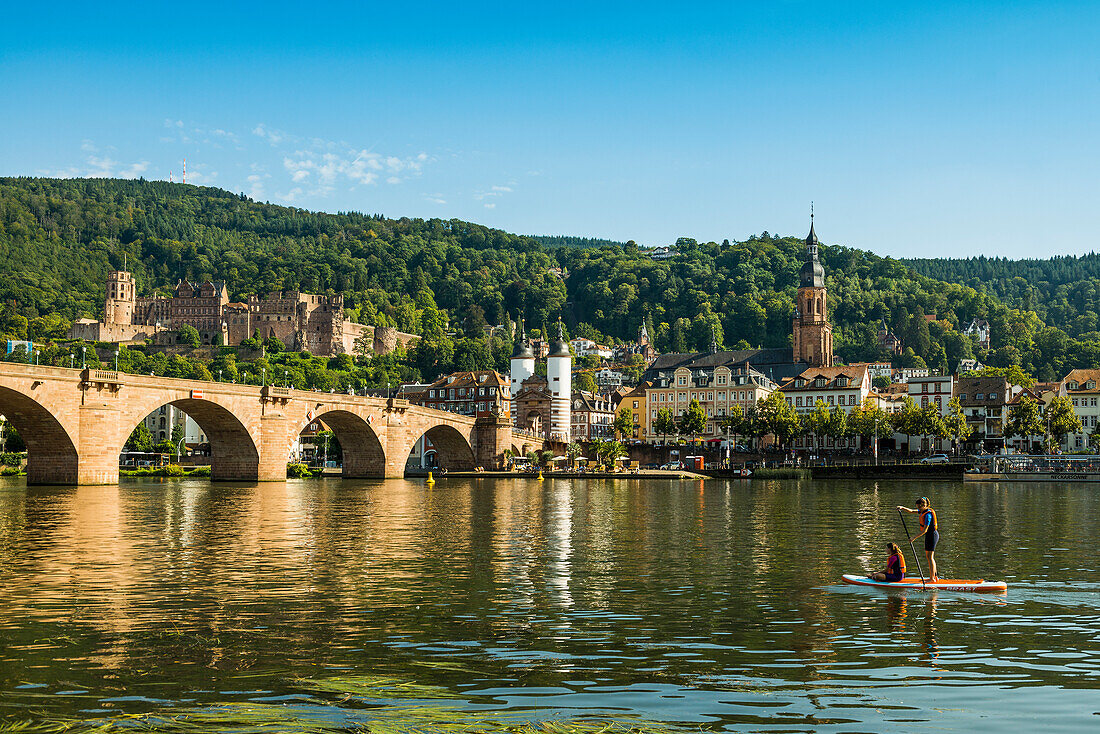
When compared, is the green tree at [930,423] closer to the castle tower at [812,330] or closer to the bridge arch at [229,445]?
the castle tower at [812,330]

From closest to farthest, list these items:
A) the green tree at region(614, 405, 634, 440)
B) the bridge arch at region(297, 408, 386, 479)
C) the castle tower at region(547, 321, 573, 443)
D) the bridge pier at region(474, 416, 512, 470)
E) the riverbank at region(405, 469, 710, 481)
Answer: the bridge arch at region(297, 408, 386, 479) < the riverbank at region(405, 469, 710, 481) < the bridge pier at region(474, 416, 512, 470) < the green tree at region(614, 405, 634, 440) < the castle tower at region(547, 321, 573, 443)

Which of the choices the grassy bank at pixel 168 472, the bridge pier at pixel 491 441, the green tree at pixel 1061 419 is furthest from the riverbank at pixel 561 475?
the green tree at pixel 1061 419

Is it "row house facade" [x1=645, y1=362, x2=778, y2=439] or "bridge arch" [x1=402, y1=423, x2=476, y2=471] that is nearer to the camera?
"bridge arch" [x1=402, y1=423, x2=476, y2=471]

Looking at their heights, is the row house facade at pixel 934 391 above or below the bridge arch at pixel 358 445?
above

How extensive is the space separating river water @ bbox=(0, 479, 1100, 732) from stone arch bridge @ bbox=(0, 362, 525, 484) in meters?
25.5

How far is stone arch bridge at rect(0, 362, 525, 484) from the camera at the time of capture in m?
63.2

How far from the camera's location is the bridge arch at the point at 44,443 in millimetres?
62188

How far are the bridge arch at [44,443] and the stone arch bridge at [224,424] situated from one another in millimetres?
59

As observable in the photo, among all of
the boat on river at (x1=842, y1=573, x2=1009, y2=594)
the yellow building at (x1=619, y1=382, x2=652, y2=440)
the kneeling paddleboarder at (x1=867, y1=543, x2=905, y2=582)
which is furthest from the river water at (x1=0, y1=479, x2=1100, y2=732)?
Answer: the yellow building at (x1=619, y1=382, x2=652, y2=440)

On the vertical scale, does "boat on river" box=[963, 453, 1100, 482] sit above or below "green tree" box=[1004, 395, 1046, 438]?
below

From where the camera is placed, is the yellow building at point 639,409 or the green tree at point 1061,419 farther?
the yellow building at point 639,409

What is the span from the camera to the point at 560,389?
14962cm

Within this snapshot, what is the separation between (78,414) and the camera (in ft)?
211

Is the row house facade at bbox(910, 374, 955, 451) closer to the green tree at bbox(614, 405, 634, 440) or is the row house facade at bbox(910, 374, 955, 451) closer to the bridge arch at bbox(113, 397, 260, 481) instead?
the green tree at bbox(614, 405, 634, 440)
